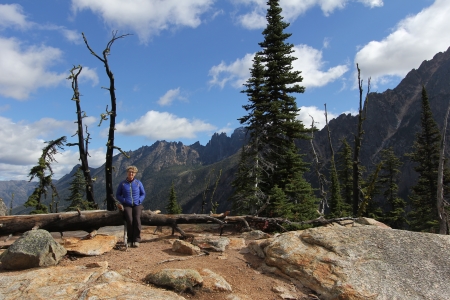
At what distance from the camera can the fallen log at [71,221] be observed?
886 cm

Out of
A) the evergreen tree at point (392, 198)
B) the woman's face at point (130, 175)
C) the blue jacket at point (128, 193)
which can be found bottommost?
the evergreen tree at point (392, 198)

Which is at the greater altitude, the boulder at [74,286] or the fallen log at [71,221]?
the fallen log at [71,221]

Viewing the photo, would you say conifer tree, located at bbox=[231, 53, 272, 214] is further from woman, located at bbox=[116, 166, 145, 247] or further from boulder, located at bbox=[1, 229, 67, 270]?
boulder, located at bbox=[1, 229, 67, 270]

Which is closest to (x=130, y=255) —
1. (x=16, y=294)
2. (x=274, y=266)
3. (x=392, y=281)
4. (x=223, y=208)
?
(x=16, y=294)

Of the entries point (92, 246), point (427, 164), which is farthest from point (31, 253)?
point (427, 164)

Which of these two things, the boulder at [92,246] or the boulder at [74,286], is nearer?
the boulder at [74,286]

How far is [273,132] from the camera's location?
17.1 meters

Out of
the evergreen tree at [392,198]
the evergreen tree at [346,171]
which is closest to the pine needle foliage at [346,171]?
the evergreen tree at [346,171]

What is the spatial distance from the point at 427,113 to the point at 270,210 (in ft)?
75.0

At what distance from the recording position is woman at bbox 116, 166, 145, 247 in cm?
891

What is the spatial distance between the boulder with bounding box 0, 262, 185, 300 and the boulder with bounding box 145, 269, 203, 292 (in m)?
0.23

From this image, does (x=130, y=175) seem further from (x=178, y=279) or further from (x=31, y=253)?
(x=178, y=279)

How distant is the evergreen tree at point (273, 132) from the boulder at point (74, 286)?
8.77m

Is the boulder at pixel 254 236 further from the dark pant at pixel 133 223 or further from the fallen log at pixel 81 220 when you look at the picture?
the dark pant at pixel 133 223
